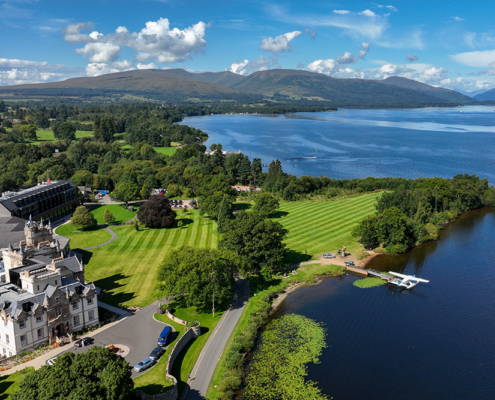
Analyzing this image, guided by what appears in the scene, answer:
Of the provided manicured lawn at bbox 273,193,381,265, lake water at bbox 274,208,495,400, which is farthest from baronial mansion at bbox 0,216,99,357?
manicured lawn at bbox 273,193,381,265

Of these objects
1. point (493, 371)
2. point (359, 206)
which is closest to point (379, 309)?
point (493, 371)

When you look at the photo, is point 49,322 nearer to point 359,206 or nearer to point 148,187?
point 148,187

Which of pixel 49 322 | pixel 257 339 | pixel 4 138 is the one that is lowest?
pixel 257 339

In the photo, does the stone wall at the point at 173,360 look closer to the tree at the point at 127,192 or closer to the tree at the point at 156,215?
the tree at the point at 156,215

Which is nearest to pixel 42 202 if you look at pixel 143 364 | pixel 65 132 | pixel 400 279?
Answer: pixel 143 364

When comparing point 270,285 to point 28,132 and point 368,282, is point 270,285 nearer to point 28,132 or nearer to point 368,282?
point 368,282

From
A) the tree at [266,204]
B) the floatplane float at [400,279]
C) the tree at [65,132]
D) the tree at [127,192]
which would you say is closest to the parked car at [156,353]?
the floatplane float at [400,279]

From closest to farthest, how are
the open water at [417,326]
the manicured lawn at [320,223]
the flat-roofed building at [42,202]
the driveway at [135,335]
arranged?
the open water at [417,326] < the driveway at [135,335] < the manicured lawn at [320,223] < the flat-roofed building at [42,202]

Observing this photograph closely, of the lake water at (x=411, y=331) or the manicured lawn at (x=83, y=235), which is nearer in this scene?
the lake water at (x=411, y=331)
